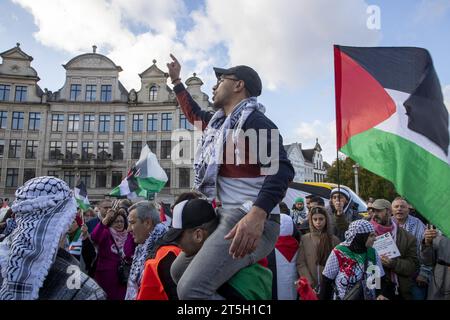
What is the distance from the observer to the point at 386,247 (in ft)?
14.1

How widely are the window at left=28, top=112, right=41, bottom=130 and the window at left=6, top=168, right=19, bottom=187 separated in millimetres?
4782

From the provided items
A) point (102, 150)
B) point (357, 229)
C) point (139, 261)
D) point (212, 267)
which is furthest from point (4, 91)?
point (212, 267)

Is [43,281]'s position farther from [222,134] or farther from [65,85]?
[65,85]

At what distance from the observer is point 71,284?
6.43ft

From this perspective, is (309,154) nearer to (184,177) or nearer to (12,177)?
(184,177)

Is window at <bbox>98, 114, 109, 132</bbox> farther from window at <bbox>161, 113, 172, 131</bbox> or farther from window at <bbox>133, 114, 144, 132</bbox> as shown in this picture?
window at <bbox>161, 113, 172, 131</bbox>

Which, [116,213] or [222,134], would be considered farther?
[116,213]

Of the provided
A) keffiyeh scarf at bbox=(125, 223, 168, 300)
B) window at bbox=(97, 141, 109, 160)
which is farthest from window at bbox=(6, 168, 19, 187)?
keffiyeh scarf at bbox=(125, 223, 168, 300)

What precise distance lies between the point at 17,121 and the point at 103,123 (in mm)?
8868

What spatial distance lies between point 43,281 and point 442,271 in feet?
14.7

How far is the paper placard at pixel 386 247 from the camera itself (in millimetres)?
4270

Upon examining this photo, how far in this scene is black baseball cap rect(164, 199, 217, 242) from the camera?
2.13 meters

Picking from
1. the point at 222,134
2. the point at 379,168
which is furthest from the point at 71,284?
the point at 379,168

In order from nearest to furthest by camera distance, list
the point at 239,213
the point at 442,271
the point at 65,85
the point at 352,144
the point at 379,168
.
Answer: the point at 239,213 → the point at 379,168 → the point at 352,144 → the point at 442,271 → the point at 65,85
